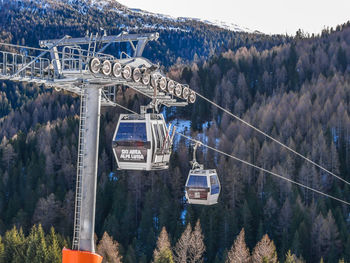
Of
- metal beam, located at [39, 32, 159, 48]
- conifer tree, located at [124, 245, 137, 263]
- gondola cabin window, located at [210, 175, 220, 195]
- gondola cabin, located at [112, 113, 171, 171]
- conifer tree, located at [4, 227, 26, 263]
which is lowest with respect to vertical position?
conifer tree, located at [124, 245, 137, 263]

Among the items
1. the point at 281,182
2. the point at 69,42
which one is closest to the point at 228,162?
the point at 281,182

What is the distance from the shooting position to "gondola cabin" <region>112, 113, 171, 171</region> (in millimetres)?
22516

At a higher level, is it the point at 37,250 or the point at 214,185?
the point at 214,185

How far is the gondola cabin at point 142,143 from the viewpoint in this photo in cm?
2252

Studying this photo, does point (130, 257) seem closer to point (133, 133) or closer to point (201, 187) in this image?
point (201, 187)

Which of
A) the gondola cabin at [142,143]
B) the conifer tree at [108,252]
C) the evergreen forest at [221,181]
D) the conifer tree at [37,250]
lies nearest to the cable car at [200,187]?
the gondola cabin at [142,143]

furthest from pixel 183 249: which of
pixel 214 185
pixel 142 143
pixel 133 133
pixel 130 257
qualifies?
pixel 142 143

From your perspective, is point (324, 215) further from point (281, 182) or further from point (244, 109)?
point (244, 109)

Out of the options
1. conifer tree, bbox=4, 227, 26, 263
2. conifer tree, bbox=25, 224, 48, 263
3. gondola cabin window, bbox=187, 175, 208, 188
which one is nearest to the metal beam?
gondola cabin window, bbox=187, 175, 208, 188

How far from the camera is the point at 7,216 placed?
97.1 meters

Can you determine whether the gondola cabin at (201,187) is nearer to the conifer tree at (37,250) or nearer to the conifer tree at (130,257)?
the conifer tree at (37,250)

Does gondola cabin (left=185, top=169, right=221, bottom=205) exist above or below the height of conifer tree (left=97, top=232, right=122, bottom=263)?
above

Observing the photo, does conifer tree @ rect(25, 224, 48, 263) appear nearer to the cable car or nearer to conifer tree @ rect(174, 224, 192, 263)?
conifer tree @ rect(174, 224, 192, 263)

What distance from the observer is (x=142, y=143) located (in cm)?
2259
